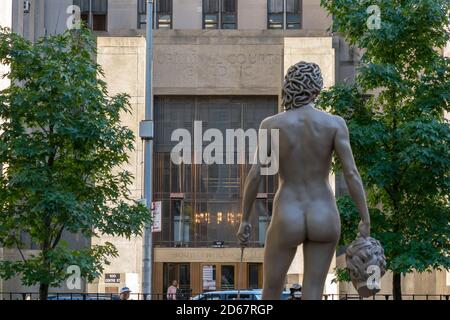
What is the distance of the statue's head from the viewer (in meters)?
9.86

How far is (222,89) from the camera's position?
1737 inches

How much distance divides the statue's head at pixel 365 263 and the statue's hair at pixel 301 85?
5.22 feet

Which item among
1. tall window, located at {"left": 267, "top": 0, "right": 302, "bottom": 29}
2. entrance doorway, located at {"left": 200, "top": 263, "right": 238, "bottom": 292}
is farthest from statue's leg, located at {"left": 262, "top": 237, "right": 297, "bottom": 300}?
tall window, located at {"left": 267, "top": 0, "right": 302, "bottom": 29}

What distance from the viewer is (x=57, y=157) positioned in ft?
71.3

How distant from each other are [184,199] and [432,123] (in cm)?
2457

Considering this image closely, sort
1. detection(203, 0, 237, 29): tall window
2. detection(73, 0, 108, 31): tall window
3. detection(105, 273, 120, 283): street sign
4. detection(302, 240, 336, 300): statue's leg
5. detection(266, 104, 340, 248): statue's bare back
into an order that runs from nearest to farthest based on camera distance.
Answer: detection(266, 104, 340, 248): statue's bare back
detection(302, 240, 336, 300): statue's leg
detection(105, 273, 120, 283): street sign
detection(203, 0, 237, 29): tall window
detection(73, 0, 108, 31): tall window

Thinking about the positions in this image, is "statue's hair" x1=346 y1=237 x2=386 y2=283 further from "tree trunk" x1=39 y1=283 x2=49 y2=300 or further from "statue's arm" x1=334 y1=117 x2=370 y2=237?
"tree trunk" x1=39 y1=283 x2=49 y2=300

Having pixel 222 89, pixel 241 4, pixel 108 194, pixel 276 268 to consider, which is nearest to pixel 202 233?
pixel 222 89

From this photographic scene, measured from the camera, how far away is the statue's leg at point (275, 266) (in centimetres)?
1000

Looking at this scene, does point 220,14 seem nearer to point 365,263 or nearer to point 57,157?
point 57,157

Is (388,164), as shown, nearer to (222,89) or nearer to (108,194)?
(108,194)

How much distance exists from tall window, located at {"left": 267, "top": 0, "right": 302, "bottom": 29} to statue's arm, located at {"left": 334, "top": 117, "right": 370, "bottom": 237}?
36.3 meters

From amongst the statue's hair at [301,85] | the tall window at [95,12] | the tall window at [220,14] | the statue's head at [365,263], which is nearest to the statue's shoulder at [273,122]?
the statue's hair at [301,85]

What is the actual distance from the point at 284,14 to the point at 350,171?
36623mm
